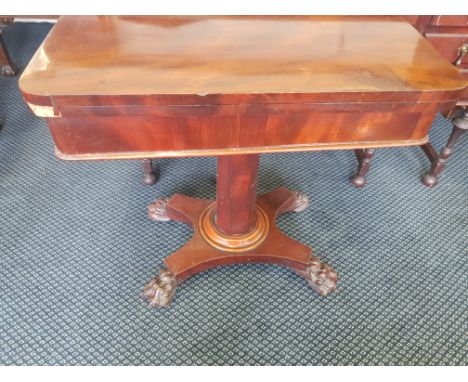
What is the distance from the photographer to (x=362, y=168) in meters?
1.63

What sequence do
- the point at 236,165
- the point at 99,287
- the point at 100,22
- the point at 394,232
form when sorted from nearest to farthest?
1. the point at 100,22
2. the point at 236,165
3. the point at 99,287
4. the point at 394,232

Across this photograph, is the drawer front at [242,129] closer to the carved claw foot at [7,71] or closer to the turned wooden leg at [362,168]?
the turned wooden leg at [362,168]

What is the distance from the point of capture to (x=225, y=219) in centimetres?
126

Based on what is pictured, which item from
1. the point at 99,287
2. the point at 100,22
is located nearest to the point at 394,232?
the point at 99,287

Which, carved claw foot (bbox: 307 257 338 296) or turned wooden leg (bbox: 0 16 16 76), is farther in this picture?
turned wooden leg (bbox: 0 16 16 76)

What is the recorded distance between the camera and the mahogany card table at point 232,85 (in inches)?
26.4

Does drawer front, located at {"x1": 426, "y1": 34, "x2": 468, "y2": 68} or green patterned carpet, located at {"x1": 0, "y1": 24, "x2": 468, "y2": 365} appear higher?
drawer front, located at {"x1": 426, "y1": 34, "x2": 468, "y2": 68}

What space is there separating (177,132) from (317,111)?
0.26 m

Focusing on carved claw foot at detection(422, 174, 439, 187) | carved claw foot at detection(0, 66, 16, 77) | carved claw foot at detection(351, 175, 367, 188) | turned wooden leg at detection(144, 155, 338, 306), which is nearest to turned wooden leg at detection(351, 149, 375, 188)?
carved claw foot at detection(351, 175, 367, 188)

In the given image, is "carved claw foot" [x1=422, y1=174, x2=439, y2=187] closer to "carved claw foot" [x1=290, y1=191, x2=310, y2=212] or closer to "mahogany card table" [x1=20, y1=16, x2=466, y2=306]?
"carved claw foot" [x1=290, y1=191, x2=310, y2=212]

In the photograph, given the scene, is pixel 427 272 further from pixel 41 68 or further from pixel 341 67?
pixel 41 68

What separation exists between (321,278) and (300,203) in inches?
13.9

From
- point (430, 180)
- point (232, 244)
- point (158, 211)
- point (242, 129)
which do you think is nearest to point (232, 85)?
point (242, 129)

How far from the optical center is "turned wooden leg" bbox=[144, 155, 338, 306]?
1218mm
